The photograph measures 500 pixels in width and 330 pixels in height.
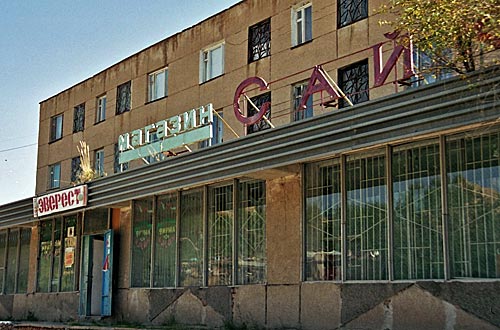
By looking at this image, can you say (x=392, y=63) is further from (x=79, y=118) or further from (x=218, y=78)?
(x=79, y=118)

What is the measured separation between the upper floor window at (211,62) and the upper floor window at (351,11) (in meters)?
4.84

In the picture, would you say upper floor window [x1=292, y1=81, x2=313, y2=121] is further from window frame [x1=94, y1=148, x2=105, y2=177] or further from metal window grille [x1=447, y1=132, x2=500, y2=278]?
window frame [x1=94, y1=148, x2=105, y2=177]

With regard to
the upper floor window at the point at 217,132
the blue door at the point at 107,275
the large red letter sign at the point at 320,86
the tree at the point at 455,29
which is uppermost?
the upper floor window at the point at 217,132

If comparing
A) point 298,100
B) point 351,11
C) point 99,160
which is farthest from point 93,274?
point 351,11

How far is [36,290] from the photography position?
27406 mm

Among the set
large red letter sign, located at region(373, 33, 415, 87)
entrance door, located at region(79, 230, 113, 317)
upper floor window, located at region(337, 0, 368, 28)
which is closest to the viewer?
large red letter sign, located at region(373, 33, 415, 87)

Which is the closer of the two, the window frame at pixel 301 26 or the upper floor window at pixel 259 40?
the window frame at pixel 301 26

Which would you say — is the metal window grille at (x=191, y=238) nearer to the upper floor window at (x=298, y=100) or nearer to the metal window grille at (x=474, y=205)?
the upper floor window at (x=298, y=100)

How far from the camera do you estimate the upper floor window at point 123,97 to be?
26527 mm

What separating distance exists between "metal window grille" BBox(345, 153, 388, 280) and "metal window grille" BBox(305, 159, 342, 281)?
33 centimetres

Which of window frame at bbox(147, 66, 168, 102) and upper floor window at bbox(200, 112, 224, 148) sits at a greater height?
window frame at bbox(147, 66, 168, 102)

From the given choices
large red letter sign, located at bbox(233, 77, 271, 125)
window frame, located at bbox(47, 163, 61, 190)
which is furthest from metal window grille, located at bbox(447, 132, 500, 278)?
window frame, located at bbox(47, 163, 61, 190)

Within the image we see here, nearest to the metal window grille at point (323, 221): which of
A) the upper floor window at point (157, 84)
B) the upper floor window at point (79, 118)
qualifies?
the upper floor window at point (157, 84)

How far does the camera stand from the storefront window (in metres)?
21.7
